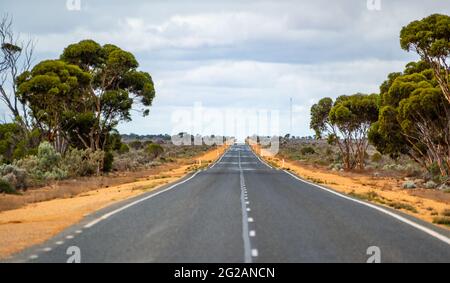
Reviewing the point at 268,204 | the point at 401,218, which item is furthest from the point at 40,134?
the point at 401,218

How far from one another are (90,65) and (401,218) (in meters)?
37.9

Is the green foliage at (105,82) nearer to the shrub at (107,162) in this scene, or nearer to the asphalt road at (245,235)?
the shrub at (107,162)

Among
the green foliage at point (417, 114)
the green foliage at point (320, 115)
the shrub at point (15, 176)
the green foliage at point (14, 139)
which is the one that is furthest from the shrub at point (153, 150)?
the shrub at point (15, 176)

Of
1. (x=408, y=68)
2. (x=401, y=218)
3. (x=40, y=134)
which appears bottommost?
(x=401, y=218)

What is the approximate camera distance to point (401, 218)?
1638cm

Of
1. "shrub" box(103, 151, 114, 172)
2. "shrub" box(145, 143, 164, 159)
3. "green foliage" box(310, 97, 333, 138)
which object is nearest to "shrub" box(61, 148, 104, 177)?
"shrub" box(103, 151, 114, 172)

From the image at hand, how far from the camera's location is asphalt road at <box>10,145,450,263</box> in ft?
33.5

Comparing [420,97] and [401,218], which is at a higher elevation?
[420,97]

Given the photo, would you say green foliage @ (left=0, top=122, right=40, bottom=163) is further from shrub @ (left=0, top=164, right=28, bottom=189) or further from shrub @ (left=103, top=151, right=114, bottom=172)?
shrub @ (left=0, top=164, right=28, bottom=189)

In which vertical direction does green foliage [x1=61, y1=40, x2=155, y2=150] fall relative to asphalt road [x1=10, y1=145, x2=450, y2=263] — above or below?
above

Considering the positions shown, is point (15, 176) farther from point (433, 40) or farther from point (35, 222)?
point (433, 40)
